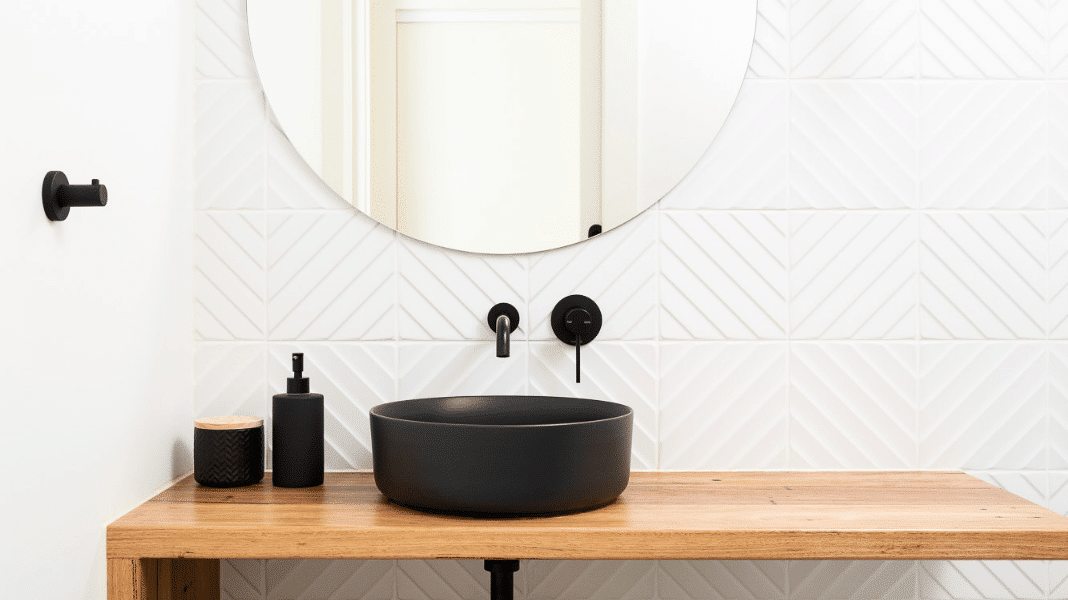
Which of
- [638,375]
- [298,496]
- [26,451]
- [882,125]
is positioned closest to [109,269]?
[26,451]

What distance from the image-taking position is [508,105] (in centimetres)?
142

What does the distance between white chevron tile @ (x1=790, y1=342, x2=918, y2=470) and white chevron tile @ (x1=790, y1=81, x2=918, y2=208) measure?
10.6 inches

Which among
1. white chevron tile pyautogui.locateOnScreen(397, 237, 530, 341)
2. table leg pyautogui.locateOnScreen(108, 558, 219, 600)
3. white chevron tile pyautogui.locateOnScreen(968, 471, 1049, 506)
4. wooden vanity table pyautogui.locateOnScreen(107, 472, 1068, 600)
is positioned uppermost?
white chevron tile pyautogui.locateOnScreen(397, 237, 530, 341)

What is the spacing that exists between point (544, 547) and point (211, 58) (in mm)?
1029

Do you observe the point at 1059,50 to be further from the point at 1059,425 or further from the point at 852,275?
the point at 1059,425

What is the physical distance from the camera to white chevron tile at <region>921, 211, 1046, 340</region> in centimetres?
141

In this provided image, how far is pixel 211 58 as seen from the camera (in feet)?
4.59

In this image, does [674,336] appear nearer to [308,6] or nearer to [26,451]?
[308,6]

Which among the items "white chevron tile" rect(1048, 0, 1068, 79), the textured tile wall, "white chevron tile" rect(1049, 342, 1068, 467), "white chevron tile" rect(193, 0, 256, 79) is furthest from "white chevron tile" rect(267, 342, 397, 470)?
"white chevron tile" rect(1048, 0, 1068, 79)

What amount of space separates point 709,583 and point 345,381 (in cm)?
75

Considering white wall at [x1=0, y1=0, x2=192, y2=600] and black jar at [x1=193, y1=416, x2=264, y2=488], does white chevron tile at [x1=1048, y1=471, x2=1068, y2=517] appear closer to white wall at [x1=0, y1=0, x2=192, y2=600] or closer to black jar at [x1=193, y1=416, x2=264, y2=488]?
black jar at [x1=193, y1=416, x2=264, y2=488]

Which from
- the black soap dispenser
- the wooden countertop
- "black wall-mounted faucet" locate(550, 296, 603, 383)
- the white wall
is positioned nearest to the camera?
the white wall

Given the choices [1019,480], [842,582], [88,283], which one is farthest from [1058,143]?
[88,283]

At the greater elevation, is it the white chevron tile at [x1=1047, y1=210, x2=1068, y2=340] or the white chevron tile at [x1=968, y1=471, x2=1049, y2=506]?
the white chevron tile at [x1=1047, y1=210, x2=1068, y2=340]
